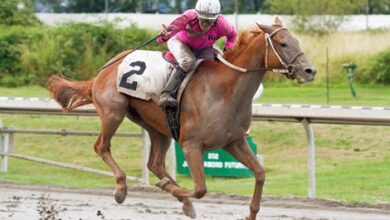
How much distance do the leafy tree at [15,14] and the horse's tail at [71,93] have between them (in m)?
25.0

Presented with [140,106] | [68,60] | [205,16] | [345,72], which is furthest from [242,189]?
[68,60]

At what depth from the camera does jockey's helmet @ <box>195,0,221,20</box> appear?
9141 millimetres

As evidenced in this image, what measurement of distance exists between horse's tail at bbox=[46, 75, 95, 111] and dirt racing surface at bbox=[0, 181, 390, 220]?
99cm

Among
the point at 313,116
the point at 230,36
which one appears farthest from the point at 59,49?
the point at 230,36

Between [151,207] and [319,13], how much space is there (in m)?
24.6

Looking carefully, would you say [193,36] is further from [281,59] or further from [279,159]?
[279,159]

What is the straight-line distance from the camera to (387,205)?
10.8 metres

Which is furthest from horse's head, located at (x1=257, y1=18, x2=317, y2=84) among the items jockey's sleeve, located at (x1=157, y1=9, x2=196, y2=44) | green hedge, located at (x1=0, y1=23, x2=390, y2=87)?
green hedge, located at (x1=0, y1=23, x2=390, y2=87)

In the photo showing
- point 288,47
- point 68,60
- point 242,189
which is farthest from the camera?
point 68,60

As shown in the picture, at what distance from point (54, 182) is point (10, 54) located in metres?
16.4

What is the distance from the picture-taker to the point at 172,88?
9.37 m

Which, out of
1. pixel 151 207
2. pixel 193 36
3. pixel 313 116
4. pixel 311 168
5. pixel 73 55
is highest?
pixel 193 36

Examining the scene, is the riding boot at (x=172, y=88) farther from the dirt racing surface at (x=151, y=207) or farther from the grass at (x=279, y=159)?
the grass at (x=279, y=159)

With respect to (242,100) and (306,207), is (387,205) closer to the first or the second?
(306,207)
